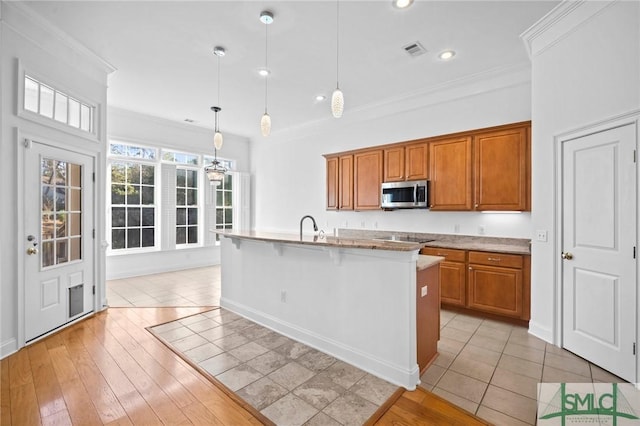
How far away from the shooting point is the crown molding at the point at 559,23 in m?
2.64

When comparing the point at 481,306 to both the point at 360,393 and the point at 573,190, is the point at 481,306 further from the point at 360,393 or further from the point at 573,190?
the point at 360,393

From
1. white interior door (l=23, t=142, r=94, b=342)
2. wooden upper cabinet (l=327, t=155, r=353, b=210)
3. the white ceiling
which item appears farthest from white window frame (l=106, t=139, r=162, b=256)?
wooden upper cabinet (l=327, t=155, r=353, b=210)

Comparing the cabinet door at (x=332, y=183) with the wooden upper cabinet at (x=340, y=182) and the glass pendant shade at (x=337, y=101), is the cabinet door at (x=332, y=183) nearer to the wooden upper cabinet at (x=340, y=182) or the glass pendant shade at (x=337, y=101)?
the wooden upper cabinet at (x=340, y=182)

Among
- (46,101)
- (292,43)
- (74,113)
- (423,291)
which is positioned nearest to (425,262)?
(423,291)

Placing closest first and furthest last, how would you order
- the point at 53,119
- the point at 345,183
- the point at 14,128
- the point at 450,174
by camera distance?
the point at 14,128 < the point at 53,119 < the point at 450,174 < the point at 345,183

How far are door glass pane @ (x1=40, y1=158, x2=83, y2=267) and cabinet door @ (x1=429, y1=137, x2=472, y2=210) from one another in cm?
480

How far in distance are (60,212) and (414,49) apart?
4.56 m

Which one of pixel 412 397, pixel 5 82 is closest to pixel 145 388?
pixel 412 397

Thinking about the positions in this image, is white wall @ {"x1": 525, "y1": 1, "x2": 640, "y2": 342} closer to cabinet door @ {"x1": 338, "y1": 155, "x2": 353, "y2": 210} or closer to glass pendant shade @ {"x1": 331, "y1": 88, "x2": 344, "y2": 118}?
glass pendant shade @ {"x1": 331, "y1": 88, "x2": 344, "y2": 118}

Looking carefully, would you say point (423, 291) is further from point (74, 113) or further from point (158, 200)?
point (158, 200)

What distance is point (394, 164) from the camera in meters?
4.94

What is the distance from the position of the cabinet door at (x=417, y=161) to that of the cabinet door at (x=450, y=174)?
0.08 m

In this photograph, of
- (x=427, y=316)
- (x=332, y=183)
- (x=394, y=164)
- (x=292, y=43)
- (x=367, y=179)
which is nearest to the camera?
(x=427, y=316)

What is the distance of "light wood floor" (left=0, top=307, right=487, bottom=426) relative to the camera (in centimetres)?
196
